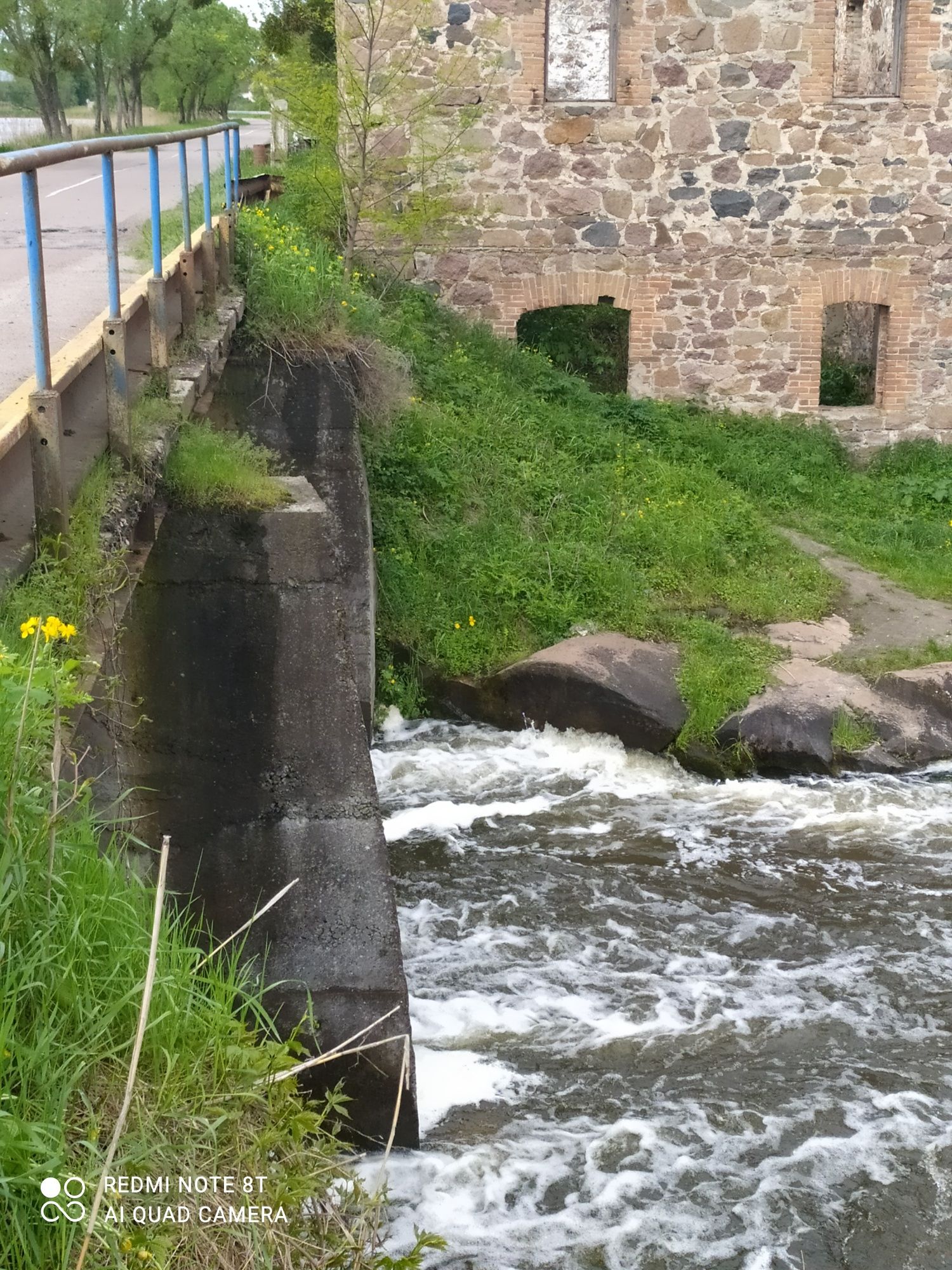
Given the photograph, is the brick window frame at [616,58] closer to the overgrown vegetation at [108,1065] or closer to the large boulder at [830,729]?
the large boulder at [830,729]

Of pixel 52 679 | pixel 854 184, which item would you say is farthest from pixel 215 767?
pixel 854 184

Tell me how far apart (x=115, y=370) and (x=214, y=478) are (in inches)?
45.9

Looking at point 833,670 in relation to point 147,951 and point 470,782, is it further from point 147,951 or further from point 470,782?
point 147,951

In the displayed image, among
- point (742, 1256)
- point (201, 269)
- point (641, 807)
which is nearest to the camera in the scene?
point (742, 1256)

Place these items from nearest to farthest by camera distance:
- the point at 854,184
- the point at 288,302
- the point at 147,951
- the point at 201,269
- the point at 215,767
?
the point at 147,951, the point at 215,767, the point at 201,269, the point at 288,302, the point at 854,184

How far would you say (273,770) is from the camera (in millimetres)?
5082

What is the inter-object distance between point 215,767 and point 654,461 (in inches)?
310

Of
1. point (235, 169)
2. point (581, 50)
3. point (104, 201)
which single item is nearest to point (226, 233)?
point (235, 169)

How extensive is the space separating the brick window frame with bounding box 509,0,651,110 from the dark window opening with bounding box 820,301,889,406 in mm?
3210

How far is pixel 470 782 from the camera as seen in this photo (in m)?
8.38

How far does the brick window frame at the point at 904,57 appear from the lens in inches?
496

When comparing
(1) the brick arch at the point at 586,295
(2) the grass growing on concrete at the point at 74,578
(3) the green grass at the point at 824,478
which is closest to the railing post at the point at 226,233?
(1) the brick arch at the point at 586,295

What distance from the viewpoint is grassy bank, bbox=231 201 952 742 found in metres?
9.62

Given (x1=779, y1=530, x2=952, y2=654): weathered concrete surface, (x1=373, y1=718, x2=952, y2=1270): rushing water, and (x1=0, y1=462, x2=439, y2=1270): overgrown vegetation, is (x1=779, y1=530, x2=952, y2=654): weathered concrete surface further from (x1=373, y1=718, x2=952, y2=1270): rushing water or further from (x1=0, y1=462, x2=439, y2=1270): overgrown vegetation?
(x1=0, y1=462, x2=439, y2=1270): overgrown vegetation
